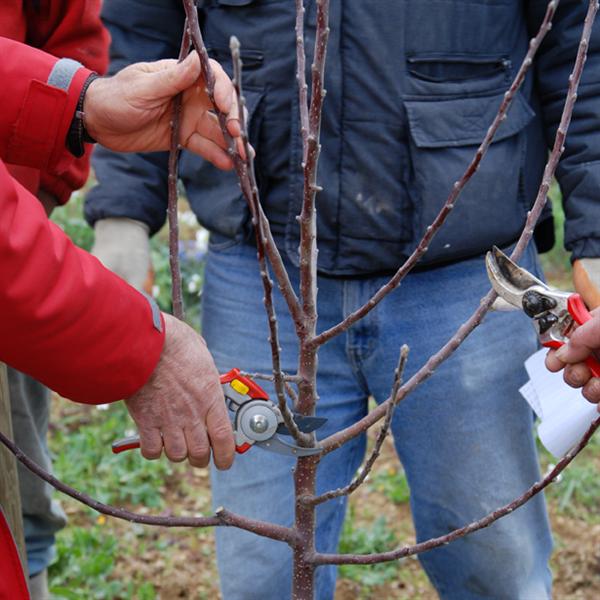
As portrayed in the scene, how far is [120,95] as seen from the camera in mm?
1682

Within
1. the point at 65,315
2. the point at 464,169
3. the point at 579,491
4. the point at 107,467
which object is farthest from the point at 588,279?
the point at 107,467

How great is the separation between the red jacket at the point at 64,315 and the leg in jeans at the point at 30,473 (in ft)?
3.66

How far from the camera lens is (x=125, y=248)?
7.30 feet

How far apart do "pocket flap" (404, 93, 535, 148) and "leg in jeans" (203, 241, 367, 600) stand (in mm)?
369

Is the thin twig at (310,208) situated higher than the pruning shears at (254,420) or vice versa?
the thin twig at (310,208)

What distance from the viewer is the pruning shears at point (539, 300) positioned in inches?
63.4

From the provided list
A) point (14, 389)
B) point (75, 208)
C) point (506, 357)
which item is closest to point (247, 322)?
point (506, 357)

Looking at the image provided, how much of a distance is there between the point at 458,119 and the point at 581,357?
64 centimetres

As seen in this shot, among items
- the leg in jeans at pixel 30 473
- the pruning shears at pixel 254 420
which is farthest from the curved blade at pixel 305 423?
the leg in jeans at pixel 30 473

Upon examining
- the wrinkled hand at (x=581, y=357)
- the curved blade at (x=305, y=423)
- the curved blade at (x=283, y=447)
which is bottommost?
the curved blade at (x=283, y=447)

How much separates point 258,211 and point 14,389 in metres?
1.40

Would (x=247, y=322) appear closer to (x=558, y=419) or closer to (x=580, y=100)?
(x=558, y=419)

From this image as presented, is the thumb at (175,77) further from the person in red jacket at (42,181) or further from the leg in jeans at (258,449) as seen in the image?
the leg in jeans at (258,449)

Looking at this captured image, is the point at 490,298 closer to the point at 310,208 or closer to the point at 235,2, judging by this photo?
the point at 310,208
